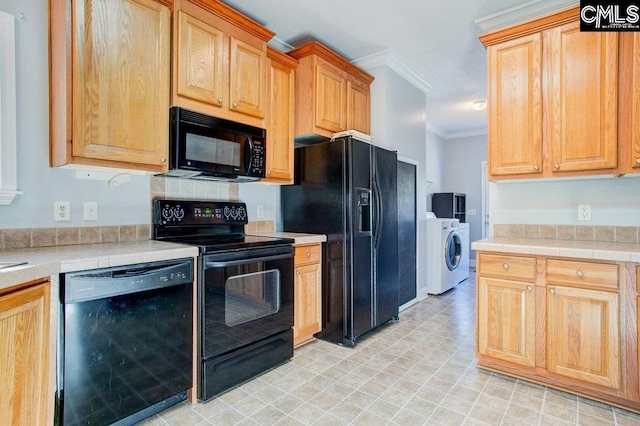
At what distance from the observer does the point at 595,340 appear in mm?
1903

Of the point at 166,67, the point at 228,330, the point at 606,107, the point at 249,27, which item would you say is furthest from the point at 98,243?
the point at 606,107

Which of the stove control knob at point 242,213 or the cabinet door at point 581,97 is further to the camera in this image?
the stove control knob at point 242,213

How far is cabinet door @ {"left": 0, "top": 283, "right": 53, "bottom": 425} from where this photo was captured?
3.64 feet

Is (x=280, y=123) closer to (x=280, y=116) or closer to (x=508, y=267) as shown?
(x=280, y=116)

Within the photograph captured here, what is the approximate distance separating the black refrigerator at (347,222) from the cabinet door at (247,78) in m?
0.64

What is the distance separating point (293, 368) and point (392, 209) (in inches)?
66.2

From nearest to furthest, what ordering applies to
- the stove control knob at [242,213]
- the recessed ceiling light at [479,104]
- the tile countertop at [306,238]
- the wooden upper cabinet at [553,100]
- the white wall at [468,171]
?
the wooden upper cabinet at [553,100]
the tile countertop at [306,238]
the stove control knob at [242,213]
the recessed ceiling light at [479,104]
the white wall at [468,171]

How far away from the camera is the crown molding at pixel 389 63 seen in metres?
3.41

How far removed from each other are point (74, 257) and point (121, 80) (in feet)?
3.25

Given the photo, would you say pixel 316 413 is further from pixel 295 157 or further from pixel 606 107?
pixel 606 107

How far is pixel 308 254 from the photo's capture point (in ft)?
8.75

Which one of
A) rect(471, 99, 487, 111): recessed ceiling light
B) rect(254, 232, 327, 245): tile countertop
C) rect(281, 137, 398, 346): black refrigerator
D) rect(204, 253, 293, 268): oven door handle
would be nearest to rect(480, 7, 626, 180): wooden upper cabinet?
rect(281, 137, 398, 346): black refrigerator

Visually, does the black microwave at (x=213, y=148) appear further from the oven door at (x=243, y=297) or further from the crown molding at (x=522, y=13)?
the crown molding at (x=522, y=13)

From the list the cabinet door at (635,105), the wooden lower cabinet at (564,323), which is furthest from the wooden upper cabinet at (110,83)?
the cabinet door at (635,105)
